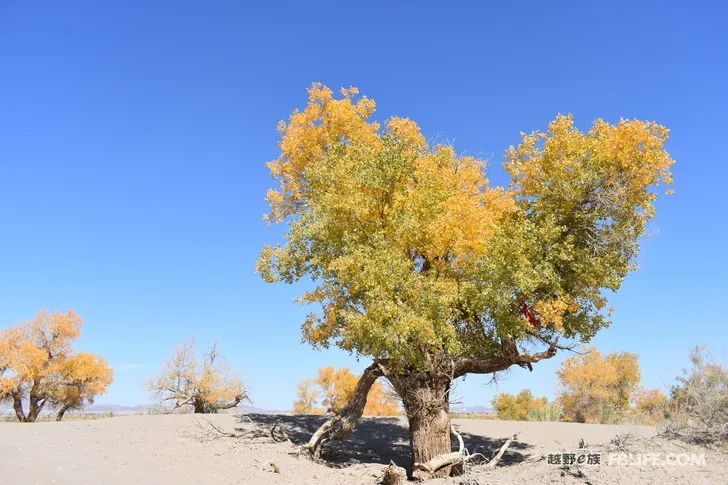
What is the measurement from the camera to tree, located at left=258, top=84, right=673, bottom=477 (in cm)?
1445

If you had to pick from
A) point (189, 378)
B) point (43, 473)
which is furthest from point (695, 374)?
point (189, 378)

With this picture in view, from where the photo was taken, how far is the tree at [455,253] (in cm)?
1445

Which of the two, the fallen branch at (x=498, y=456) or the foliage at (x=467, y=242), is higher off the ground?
the foliage at (x=467, y=242)

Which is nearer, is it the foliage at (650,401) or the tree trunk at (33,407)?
the tree trunk at (33,407)

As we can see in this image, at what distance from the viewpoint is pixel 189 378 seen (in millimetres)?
30484

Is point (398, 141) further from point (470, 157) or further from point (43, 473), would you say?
point (43, 473)

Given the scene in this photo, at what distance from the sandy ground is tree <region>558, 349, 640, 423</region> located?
2044 cm

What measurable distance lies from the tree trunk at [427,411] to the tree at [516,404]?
37.5 m

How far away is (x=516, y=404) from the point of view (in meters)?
52.4

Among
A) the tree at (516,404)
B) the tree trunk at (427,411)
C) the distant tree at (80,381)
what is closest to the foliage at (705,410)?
the tree trunk at (427,411)

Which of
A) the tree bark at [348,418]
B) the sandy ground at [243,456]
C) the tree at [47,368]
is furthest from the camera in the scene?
the tree at [47,368]

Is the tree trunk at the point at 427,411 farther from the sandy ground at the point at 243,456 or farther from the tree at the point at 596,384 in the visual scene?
the tree at the point at 596,384

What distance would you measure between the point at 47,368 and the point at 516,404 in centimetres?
4133

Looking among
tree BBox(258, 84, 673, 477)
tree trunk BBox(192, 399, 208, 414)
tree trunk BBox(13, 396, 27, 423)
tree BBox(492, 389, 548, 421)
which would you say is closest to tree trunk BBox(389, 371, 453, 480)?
tree BBox(258, 84, 673, 477)
